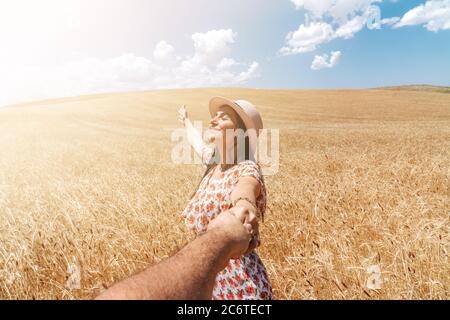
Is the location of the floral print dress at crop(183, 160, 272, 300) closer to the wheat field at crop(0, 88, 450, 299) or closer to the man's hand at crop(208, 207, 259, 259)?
the wheat field at crop(0, 88, 450, 299)

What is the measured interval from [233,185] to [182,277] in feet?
4.14

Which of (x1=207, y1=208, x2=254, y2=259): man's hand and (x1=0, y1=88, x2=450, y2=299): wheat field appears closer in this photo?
(x1=207, y1=208, x2=254, y2=259): man's hand

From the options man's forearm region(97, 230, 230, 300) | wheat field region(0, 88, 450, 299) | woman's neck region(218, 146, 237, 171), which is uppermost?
woman's neck region(218, 146, 237, 171)

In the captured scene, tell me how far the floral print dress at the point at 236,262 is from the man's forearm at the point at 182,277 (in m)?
1.05

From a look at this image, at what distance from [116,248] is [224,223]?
2531 mm

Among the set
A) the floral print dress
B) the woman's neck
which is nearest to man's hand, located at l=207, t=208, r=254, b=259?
the floral print dress

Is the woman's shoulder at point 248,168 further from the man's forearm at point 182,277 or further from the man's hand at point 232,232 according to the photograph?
the man's forearm at point 182,277

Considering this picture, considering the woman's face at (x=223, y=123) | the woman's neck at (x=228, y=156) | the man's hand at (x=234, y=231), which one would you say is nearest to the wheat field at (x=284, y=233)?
the woman's neck at (x=228, y=156)

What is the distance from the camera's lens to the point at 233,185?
2.07 m

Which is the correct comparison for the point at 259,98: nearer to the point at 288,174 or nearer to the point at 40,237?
the point at 288,174

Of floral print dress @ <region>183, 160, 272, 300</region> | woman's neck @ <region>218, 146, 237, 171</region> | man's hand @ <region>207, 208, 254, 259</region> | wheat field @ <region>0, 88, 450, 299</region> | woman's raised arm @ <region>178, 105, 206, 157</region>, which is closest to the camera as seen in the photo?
man's hand @ <region>207, 208, 254, 259</region>

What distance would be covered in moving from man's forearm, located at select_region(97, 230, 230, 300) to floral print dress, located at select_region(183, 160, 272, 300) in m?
1.05

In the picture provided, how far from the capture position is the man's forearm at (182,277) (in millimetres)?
769

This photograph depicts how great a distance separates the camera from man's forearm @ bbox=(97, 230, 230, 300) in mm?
769
